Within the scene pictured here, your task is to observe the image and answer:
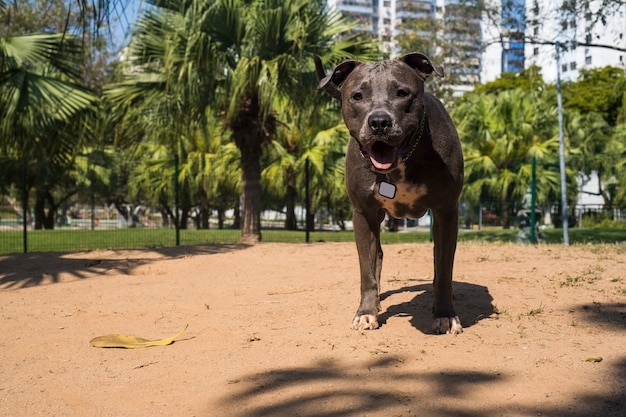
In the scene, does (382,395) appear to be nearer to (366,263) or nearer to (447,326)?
(447,326)

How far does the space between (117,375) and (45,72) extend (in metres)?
8.73

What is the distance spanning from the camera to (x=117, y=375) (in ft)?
11.5

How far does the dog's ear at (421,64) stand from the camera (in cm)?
386

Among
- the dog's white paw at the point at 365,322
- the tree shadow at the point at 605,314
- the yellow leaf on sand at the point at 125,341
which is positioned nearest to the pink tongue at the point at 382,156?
the dog's white paw at the point at 365,322


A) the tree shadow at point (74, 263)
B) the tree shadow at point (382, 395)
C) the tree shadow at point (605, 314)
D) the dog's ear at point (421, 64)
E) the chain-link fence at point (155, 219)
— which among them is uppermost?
the dog's ear at point (421, 64)

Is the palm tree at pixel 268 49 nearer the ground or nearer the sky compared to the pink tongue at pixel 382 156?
nearer the sky

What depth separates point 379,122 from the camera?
3.40 meters

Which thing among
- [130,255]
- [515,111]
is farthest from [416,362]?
[515,111]

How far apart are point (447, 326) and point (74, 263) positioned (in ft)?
19.8

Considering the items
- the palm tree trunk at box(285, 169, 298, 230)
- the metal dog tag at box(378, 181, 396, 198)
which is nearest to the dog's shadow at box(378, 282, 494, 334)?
the metal dog tag at box(378, 181, 396, 198)

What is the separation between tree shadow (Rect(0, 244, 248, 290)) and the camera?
24.0 feet

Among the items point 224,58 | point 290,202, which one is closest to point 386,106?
point 224,58

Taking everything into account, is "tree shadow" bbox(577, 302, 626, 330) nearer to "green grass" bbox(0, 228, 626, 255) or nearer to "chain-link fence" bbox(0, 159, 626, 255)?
"green grass" bbox(0, 228, 626, 255)

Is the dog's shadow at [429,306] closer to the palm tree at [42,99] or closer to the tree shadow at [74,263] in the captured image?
the tree shadow at [74,263]
